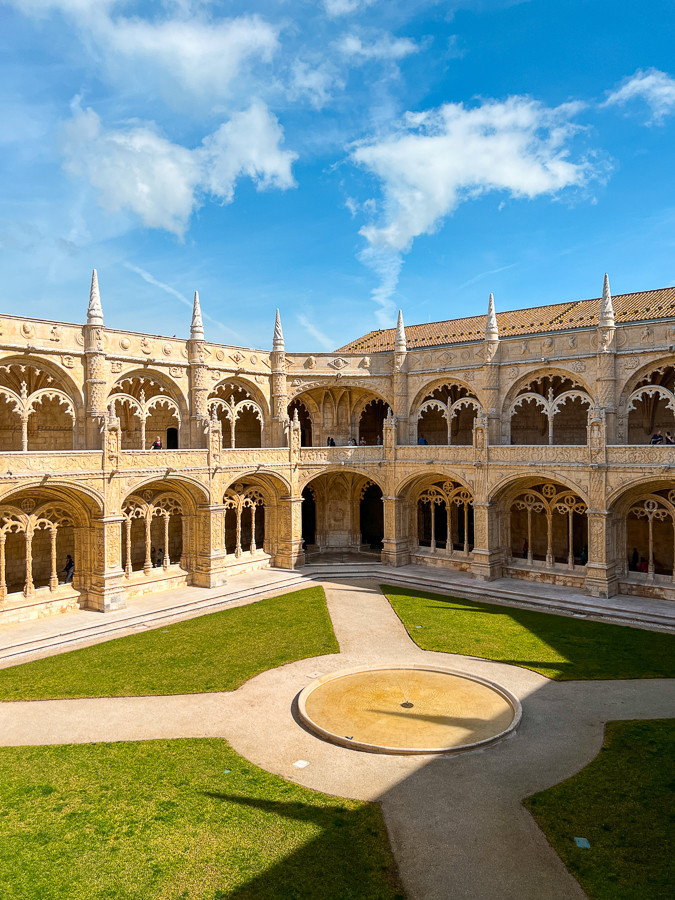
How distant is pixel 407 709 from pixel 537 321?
23655mm

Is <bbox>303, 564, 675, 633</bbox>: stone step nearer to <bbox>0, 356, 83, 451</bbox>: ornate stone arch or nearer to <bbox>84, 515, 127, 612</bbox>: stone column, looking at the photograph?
<bbox>84, 515, 127, 612</bbox>: stone column

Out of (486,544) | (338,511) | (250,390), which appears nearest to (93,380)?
(250,390)

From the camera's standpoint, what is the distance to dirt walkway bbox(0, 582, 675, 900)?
30.8 ft

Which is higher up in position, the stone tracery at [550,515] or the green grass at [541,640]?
the stone tracery at [550,515]

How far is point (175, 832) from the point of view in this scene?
34.0 feet

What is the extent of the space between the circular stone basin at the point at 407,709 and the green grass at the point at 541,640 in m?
2.77

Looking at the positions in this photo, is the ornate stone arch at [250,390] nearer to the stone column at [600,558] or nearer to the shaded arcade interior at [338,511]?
the shaded arcade interior at [338,511]

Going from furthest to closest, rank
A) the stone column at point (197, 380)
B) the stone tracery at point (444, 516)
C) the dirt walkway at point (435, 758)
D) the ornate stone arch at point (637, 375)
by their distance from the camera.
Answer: the stone tracery at point (444, 516) → the stone column at point (197, 380) → the ornate stone arch at point (637, 375) → the dirt walkway at point (435, 758)

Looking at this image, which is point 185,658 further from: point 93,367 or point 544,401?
point 544,401

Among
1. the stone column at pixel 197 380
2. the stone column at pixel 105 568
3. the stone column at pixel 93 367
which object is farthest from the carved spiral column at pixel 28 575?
the stone column at pixel 197 380

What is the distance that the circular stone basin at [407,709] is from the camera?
13.2 meters

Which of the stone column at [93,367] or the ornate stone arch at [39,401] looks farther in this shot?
the stone column at [93,367]

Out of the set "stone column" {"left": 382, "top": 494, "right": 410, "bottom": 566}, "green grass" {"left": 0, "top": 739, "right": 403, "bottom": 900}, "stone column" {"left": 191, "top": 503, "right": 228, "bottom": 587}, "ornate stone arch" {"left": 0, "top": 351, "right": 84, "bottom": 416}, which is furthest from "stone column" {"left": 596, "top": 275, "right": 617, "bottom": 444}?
"ornate stone arch" {"left": 0, "top": 351, "right": 84, "bottom": 416}

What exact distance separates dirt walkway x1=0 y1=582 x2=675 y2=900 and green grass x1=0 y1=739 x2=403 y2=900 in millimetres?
631
